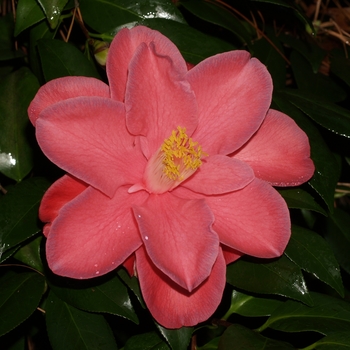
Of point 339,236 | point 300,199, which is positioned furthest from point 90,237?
point 339,236

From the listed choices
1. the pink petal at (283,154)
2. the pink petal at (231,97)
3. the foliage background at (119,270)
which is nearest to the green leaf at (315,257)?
the foliage background at (119,270)

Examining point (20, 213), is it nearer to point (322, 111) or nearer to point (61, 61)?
point (61, 61)

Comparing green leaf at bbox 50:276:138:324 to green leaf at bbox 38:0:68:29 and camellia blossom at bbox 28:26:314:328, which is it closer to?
camellia blossom at bbox 28:26:314:328

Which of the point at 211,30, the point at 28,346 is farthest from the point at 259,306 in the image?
the point at 211,30

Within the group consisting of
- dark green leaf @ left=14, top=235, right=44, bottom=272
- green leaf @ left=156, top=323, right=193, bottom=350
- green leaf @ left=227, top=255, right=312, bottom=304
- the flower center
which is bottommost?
green leaf @ left=156, top=323, right=193, bottom=350

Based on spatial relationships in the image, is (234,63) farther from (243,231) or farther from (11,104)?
(11,104)

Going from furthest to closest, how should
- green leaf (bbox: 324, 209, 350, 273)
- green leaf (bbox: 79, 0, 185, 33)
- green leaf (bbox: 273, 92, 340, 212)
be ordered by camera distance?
green leaf (bbox: 324, 209, 350, 273)
green leaf (bbox: 79, 0, 185, 33)
green leaf (bbox: 273, 92, 340, 212)

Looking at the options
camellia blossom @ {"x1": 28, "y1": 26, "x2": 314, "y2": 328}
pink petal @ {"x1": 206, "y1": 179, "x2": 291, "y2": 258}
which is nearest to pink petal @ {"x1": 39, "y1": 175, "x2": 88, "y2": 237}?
camellia blossom @ {"x1": 28, "y1": 26, "x2": 314, "y2": 328}

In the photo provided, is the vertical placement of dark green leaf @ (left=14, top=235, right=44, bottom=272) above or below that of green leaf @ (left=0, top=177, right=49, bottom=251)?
below
